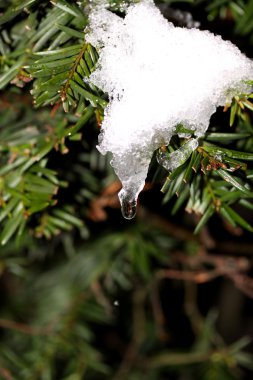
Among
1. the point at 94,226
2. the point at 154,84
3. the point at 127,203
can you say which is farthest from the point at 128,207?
the point at 94,226

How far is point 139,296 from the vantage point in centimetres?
115

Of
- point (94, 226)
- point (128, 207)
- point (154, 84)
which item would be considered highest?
point (154, 84)

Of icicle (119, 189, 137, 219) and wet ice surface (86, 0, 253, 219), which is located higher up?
wet ice surface (86, 0, 253, 219)

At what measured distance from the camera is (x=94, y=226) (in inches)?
39.0

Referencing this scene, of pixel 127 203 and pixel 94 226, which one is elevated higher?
pixel 127 203

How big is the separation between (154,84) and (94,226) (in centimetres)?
60

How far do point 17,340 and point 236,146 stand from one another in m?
0.72

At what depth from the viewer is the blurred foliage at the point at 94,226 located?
0.49 meters

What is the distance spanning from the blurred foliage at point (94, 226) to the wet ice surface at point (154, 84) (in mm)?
18

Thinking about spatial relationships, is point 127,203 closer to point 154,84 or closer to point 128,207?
point 128,207

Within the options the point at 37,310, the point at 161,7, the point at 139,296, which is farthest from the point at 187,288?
the point at 161,7

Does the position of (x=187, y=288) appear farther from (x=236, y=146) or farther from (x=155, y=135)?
(x=155, y=135)

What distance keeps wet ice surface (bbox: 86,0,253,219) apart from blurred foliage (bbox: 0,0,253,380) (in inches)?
0.7

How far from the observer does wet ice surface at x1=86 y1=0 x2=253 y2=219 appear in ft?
1.40
